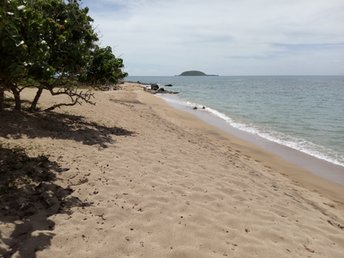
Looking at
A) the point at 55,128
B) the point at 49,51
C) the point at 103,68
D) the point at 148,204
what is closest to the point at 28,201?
the point at 148,204

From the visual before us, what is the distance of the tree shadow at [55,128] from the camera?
9.83 metres

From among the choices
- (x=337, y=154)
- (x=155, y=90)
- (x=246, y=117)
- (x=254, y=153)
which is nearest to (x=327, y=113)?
(x=246, y=117)

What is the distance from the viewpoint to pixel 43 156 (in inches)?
311

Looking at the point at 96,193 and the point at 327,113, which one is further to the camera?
the point at 327,113

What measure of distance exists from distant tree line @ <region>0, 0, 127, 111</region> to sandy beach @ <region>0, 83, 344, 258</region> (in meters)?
1.66

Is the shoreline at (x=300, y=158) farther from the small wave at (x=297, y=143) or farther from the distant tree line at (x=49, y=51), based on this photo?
the distant tree line at (x=49, y=51)

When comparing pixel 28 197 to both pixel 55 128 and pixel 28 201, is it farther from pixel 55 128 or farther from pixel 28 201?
pixel 55 128

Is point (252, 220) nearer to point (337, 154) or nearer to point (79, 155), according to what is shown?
point (79, 155)

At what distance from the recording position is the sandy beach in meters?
5.11

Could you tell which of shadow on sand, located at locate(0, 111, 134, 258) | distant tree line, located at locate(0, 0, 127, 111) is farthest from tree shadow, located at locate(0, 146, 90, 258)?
distant tree line, located at locate(0, 0, 127, 111)

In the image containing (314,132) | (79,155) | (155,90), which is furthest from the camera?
(155,90)

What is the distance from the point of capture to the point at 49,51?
10.5 metres

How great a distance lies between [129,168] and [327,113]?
26.4m

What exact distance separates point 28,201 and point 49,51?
5.88 metres
